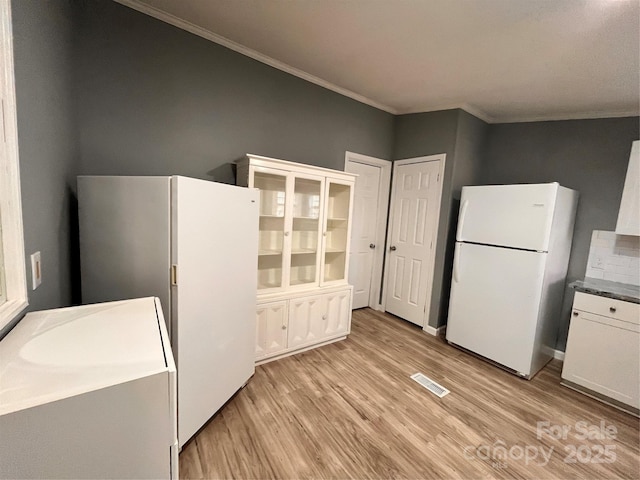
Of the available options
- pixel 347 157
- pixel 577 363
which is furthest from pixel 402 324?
pixel 347 157

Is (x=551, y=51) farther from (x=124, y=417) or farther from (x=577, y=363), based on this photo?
(x=124, y=417)

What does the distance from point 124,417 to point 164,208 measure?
3.05 ft

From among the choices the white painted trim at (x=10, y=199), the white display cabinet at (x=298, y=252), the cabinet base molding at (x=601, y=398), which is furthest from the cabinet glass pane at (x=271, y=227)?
the cabinet base molding at (x=601, y=398)

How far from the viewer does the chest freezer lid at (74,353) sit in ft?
2.19

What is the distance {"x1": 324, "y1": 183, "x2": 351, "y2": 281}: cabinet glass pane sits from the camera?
9.51ft

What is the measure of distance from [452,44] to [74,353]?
270cm

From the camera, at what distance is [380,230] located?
3.72m

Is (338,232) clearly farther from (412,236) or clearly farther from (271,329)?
(271,329)

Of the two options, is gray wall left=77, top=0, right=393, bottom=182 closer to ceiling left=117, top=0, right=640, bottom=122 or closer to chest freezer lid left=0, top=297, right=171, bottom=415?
ceiling left=117, top=0, right=640, bottom=122

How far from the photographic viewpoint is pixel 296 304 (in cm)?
254

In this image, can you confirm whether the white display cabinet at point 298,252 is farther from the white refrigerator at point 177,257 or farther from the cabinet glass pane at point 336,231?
the white refrigerator at point 177,257

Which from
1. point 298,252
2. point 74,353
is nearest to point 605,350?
point 298,252

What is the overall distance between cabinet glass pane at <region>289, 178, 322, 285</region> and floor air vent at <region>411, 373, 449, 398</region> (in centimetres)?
126

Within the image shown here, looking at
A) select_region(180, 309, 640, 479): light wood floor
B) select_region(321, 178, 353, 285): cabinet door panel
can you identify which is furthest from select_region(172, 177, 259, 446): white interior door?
select_region(321, 178, 353, 285): cabinet door panel
